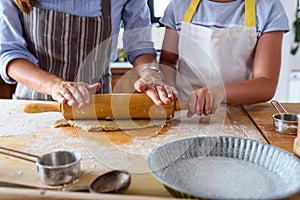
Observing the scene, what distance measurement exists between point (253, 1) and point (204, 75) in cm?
25

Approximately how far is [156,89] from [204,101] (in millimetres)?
114

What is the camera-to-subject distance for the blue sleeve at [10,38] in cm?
94

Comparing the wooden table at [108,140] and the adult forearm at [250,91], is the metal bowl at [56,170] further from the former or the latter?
the adult forearm at [250,91]

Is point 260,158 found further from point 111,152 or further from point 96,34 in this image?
point 96,34

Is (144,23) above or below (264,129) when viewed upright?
above

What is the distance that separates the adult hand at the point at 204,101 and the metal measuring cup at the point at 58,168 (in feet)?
1.11

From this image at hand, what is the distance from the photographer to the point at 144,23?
1084 mm

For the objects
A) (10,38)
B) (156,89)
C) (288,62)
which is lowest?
(288,62)

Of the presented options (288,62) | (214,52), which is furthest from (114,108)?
(288,62)

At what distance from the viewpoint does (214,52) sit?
42.4 inches

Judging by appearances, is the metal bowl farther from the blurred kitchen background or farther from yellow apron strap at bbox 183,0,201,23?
the blurred kitchen background

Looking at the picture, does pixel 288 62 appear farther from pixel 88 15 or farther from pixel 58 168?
pixel 58 168

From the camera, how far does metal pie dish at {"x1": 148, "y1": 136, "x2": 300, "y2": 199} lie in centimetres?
47

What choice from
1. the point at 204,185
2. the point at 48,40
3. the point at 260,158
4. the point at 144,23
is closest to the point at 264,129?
the point at 260,158
